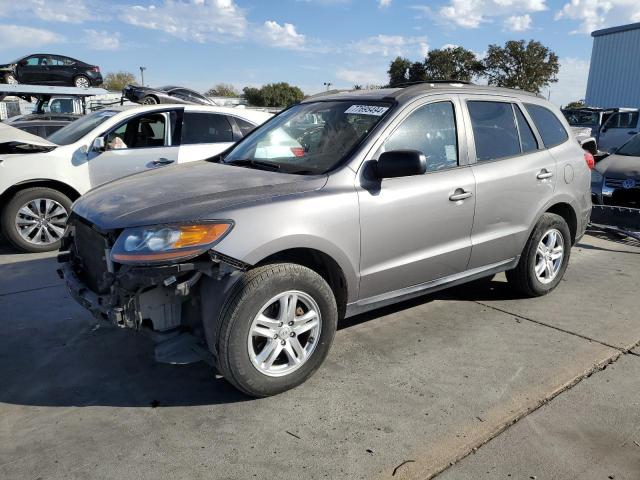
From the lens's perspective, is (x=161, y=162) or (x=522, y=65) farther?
(x=522, y=65)

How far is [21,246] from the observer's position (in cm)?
614

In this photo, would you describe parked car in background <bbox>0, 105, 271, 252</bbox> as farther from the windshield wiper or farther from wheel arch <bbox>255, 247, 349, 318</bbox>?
wheel arch <bbox>255, 247, 349, 318</bbox>

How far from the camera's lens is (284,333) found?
306 centimetres

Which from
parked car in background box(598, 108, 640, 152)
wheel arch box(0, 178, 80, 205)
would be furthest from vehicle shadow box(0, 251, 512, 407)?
parked car in background box(598, 108, 640, 152)

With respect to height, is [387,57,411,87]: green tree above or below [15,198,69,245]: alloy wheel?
above

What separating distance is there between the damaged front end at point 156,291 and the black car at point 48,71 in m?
20.6

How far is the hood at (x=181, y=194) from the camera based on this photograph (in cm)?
291

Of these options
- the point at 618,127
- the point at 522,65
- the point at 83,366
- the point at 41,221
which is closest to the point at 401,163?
the point at 83,366

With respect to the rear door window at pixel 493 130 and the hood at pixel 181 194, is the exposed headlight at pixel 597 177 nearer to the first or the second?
the rear door window at pixel 493 130

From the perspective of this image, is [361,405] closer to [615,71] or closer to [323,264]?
[323,264]

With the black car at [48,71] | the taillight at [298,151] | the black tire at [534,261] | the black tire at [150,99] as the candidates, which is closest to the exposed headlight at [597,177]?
the black tire at [534,261]

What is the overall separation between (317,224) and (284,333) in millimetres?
651

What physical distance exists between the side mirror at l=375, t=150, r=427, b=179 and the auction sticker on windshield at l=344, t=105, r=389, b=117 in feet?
1.63

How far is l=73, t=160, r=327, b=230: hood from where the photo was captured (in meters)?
2.91
